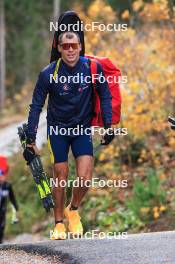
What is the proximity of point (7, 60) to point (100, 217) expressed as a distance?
28720 mm

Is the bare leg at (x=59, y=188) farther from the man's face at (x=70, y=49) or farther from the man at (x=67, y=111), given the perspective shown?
the man's face at (x=70, y=49)

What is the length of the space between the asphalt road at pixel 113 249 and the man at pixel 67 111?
0.45 meters

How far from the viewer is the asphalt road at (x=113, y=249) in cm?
565

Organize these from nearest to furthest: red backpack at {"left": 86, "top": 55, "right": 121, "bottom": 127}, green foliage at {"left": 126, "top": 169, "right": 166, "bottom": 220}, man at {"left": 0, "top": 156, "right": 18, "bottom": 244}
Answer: red backpack at {"left": 86, "top": 55, "right": 121, "bottom": 127}, man at {"left": 0, "top": 156, "right": 18, "bottom": 244}, green foliage at {"left": 126, "top": 169, "right": 166, "bottom": 220}

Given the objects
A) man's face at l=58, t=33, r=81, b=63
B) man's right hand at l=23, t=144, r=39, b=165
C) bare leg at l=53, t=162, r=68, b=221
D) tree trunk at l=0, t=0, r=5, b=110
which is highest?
tree trunk at l=0, t=0, r=5, b=110

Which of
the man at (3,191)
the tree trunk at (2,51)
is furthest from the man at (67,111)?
the tree trunk at (2,51)

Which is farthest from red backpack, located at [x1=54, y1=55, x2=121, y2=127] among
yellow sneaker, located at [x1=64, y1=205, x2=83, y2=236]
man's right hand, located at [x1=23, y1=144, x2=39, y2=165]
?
yellow sneaker, located at [x1=64, y1=205, x2=83, y2=236]

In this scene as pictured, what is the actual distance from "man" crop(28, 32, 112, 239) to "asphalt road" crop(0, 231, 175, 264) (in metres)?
0.45

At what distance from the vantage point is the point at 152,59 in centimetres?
1277

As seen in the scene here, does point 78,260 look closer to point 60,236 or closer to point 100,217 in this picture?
point 60,236

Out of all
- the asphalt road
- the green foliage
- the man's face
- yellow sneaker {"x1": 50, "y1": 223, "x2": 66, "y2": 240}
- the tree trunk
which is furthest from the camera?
the tree trunk

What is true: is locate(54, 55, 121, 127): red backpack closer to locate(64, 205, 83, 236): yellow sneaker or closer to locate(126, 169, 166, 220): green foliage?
locate(64, 205, 83, 236): yellow sneaker

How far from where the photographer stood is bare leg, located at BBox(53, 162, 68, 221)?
264 inches

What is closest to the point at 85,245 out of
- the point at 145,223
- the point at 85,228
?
the point at 145,223
